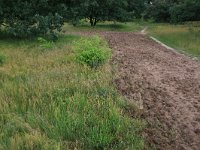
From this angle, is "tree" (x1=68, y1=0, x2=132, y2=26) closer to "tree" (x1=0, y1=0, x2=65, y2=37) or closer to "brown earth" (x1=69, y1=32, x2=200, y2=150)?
"tree" (x1=0, y1=0, x2=65, y2=37)

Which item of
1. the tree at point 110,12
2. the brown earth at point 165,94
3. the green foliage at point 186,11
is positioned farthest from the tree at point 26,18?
the green foliage at point 186,11

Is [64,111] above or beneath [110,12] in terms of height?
above

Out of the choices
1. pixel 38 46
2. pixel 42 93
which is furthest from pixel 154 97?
pixel 38 46

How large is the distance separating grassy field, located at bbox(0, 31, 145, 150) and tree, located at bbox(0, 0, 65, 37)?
8724 mm

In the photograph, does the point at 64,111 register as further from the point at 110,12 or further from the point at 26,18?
the point at 110,12

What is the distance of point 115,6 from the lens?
44281 mm

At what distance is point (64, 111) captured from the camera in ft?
26.3

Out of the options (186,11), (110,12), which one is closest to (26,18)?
(110,12)

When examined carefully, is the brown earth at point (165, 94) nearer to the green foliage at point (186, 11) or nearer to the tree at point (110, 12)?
the tree at point (110, 12)

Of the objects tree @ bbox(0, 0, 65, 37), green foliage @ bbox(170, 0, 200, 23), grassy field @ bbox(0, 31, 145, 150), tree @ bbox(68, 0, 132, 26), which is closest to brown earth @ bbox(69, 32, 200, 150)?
grassy field @ bbox(0, 31, 145, 150)

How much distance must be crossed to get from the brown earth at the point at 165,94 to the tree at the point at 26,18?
6228 millimetres

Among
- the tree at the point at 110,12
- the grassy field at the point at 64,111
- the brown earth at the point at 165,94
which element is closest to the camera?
the grassy field at the point at 64,111

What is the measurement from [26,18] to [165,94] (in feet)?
42.0

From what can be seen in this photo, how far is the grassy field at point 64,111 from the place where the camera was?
696cm
